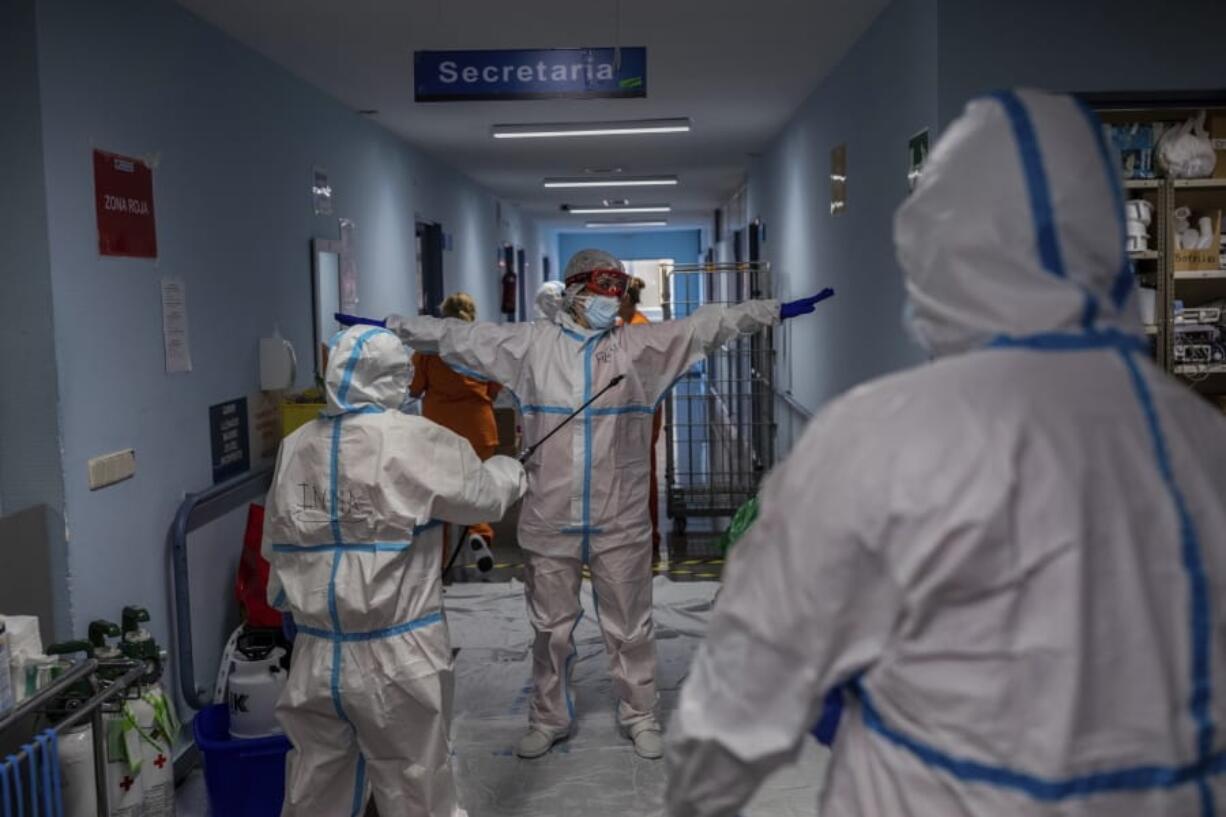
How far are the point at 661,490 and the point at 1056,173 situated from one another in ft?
23.0

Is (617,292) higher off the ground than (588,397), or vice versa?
(617,292)

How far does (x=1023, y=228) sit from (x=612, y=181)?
10.1 meters

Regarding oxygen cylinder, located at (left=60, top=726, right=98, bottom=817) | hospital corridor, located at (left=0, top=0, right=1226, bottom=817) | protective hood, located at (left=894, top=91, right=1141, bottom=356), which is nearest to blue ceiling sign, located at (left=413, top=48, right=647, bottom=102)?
hospital corridor, located at (left=0, top=0, right=1226, bottom=817)

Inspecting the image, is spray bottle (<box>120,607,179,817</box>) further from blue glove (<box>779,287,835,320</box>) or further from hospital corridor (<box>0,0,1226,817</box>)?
blue glove (<box>779,287,835,320</box>)

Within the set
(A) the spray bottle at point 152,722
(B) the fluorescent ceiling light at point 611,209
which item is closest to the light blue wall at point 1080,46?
(A) the spray bottle at point 152,722

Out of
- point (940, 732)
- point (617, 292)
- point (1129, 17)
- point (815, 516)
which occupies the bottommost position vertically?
point (940, 732)

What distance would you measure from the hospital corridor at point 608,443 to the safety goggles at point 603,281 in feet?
0.06

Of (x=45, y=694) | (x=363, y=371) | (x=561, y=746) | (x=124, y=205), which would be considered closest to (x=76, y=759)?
(x=45, y=694)

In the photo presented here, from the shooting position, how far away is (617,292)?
3.82 meters

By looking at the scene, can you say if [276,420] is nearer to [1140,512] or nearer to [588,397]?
[588,397]

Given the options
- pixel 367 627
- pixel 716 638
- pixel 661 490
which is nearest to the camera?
pixel 716 638

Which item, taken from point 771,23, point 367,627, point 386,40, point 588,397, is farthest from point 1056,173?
point 386,40

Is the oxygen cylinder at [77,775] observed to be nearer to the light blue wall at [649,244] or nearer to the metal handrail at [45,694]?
the metal handrail at [45,694]

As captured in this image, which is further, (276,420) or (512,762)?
(276,420)
